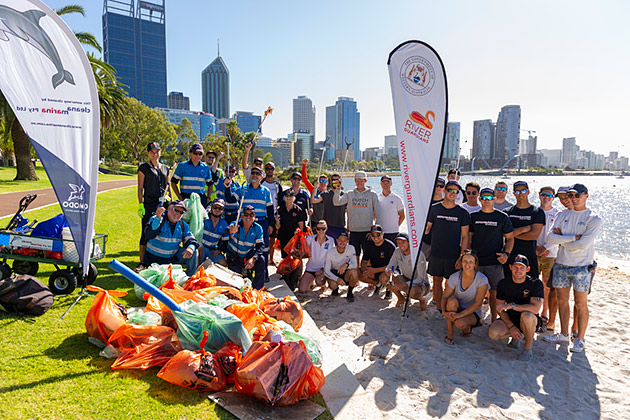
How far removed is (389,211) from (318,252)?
5.20ft

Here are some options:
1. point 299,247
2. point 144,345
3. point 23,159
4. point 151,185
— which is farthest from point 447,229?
point 23,159

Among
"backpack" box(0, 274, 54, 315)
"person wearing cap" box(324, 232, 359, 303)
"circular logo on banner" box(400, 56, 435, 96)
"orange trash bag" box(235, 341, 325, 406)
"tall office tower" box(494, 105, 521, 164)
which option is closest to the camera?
"orange trash bag" box(235, 341, 325, 406)

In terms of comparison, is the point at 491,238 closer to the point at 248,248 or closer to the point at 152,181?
→ the point at 248,248

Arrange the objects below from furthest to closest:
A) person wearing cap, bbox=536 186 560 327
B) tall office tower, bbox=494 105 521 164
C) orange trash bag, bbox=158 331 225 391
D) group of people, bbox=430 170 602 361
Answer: tall office tower, bbox=494 105 521 164, person wearing cap, bbox=536 186 560 327, group of people, bbox=430 170 602 361, orange trash bag, bbox=158 331 225 391

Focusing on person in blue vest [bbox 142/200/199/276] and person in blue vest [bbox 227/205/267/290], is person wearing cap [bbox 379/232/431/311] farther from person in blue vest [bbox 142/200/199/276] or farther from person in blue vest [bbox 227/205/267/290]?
person in blue vest [bbox 142/200/199/276]

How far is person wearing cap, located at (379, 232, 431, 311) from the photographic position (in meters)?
6.34

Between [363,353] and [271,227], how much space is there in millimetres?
3218

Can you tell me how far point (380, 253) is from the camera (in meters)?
6.91

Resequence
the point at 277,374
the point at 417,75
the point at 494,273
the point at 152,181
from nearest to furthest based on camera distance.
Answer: the point at 277,374 → the point at 417,75 → the point at 494,273 → the point at 152,181

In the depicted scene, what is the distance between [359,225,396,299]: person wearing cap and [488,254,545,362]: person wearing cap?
214 centimetres

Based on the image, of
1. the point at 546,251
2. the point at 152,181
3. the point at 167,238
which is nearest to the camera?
the point at 167,238

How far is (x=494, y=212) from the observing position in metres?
5.48

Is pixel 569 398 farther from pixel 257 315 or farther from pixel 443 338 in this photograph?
pixel 257 315

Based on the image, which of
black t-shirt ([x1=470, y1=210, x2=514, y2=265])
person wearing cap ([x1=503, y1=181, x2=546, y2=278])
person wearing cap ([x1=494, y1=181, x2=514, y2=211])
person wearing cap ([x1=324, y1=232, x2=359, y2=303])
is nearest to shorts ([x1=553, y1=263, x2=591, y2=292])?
person wearing cap ([x1=503, y1=181, x2=546, y2=278])
